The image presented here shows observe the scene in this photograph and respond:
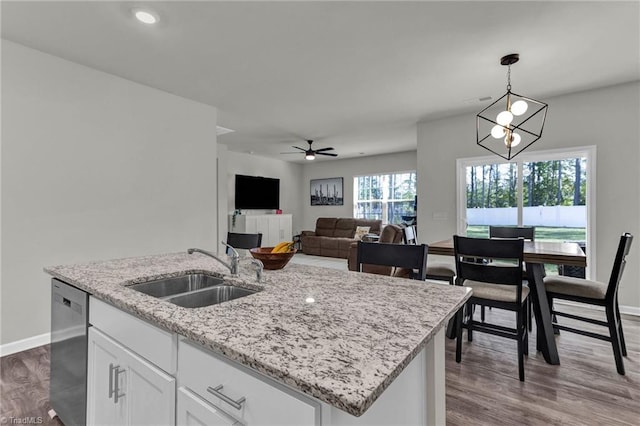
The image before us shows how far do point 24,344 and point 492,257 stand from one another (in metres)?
3.76

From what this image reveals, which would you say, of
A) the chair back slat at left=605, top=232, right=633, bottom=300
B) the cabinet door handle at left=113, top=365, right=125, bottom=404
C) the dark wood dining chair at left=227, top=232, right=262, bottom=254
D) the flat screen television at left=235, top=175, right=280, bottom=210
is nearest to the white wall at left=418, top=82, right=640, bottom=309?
the chair back slat at left=605, top=232, right=633, bottom=300

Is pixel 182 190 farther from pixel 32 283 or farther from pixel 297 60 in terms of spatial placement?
pixel 297 60

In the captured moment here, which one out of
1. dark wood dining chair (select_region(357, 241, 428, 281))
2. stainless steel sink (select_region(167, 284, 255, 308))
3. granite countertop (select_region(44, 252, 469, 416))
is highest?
dark wood dining chair (select_region(357, 241, 428, 281))

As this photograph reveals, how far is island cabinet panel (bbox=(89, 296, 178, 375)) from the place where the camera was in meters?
0.95

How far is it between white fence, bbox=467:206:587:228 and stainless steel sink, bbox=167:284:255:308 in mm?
3986

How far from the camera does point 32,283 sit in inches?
105

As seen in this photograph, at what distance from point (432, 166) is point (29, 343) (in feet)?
16.3

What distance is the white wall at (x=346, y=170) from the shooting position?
764cm

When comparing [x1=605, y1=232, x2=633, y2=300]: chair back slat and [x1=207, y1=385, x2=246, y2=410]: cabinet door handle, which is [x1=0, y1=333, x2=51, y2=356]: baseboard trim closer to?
[x1=207, y1=385, x2=246, y2=410]: cabinet door handle

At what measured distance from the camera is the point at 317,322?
0.94 metres

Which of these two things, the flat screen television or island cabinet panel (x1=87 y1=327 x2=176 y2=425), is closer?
island cabinet panel (x1=87 y1=327 x2=176 y2=425)

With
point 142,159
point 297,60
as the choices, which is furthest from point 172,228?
point 297,60

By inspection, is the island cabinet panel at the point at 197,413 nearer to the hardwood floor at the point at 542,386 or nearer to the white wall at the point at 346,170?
the hardwood floor at the point at 542,386

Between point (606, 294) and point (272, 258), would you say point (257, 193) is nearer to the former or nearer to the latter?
→ point (272, 258)
